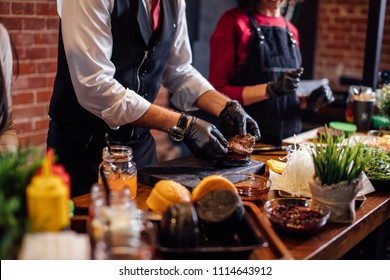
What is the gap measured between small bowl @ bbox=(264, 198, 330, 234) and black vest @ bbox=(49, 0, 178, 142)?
96 centimetres

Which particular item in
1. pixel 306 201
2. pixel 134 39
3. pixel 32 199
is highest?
pixel 134 39

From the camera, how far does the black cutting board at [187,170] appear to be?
7.08 feet

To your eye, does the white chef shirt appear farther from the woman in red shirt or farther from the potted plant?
the woman in red shirt

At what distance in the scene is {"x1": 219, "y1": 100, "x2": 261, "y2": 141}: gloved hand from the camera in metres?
2.54

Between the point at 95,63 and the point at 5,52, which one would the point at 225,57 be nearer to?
the point at 95,63

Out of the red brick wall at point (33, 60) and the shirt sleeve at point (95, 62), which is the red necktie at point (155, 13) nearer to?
the shirt sleeve at point (95, 62)

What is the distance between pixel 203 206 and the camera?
64.4 inches

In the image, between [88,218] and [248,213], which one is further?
[248,213]

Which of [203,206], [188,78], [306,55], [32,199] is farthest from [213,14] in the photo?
[32,199]

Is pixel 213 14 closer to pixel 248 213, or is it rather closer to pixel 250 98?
pixel 250 98

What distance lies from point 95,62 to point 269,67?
4.50ft

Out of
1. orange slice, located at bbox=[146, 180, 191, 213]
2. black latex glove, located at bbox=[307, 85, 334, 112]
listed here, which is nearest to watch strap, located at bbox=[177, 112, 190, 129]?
orange slice, located at bbox=[146, 180, 191, 213]

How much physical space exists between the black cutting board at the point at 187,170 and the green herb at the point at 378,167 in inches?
16.0
